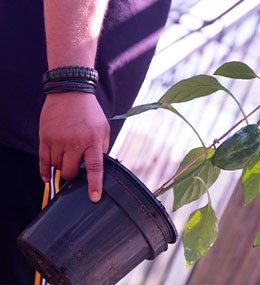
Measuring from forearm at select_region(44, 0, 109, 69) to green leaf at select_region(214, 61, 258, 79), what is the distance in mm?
217

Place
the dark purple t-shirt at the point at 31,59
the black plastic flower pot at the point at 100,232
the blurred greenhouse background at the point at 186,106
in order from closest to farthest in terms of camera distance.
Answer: the black plastic flower pot at the point at 100,232 → the dark purple t-shirt at the point at 31,59 → the blurred greenhouse background at the point at 186,106

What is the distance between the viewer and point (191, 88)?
38.2 inches

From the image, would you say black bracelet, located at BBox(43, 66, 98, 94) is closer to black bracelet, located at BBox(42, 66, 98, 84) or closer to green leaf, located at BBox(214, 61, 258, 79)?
black bracelet, located at BBox(42, 66, 98, 84)

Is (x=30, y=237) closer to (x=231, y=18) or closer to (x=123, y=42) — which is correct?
(x=123, y=42)

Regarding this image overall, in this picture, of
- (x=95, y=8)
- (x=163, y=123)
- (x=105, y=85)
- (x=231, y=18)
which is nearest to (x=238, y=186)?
(x=163, y=123)

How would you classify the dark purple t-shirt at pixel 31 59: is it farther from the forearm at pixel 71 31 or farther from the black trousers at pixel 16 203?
the forearm at pixel 71 31

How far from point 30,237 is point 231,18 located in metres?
1.71

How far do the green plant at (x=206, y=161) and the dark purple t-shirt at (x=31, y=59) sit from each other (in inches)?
8.0

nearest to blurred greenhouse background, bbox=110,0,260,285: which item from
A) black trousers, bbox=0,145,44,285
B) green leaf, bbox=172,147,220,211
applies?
black trousers, bbox=0,145,44,285

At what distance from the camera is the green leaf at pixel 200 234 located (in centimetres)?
102

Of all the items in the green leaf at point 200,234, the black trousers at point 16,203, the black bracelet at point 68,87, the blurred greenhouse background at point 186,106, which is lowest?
the blurred greenhouse background at point 186,106

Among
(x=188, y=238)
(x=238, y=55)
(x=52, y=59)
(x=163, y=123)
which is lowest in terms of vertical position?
(x=163, y=123)

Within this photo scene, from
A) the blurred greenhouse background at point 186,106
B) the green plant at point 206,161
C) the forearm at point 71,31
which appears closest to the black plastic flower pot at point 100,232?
the green plant at point 206,161

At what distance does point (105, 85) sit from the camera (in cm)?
116
